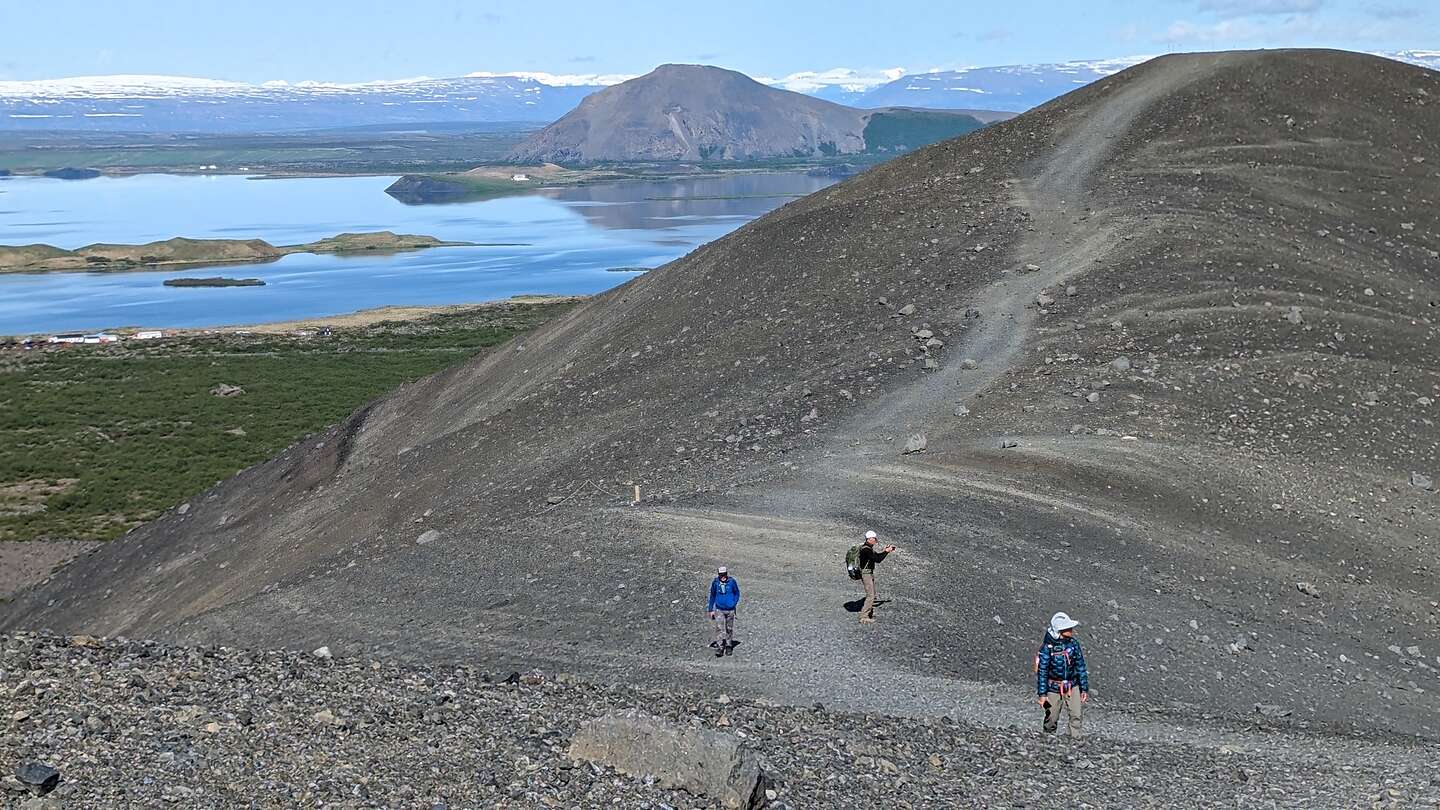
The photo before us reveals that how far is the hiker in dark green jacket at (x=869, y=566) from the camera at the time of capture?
17922 millimetres

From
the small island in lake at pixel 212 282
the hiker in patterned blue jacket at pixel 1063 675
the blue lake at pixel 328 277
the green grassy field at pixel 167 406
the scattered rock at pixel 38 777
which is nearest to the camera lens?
the scattered rock at pixel 38 777

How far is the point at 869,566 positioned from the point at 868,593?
43 cm

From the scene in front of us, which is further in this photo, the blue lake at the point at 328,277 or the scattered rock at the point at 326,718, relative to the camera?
the blue lake at the point at 328,277

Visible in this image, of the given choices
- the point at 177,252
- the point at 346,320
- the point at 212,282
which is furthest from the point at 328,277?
the point at 346,320

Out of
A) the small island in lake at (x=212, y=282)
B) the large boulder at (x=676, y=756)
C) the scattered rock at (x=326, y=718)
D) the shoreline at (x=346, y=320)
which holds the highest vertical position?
the large boulder at (x=676, y=756)

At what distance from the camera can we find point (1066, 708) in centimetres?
1516

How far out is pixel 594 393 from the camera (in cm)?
3222

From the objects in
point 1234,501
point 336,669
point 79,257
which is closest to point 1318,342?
point 1234,501

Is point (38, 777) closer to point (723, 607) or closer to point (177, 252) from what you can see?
point (723, 607)

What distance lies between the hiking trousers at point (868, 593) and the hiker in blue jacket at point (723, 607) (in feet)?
6.41

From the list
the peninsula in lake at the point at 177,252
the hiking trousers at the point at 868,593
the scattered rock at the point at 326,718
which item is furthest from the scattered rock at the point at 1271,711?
the peninsula in lake at the point at 177,252

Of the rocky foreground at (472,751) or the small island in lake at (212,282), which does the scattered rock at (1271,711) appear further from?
the small island in lake at (212,282)

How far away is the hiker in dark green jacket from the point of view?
17922mm

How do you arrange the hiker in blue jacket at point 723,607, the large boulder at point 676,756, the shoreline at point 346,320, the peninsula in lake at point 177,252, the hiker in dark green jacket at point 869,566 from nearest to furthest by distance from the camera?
the large boulder at point 676,756, the hiker in blue jacket at point 723,607, the hiker in dark green jacket at point 869,566, the shoreline at point 346,320, the peninsula in lake at point 177,252
